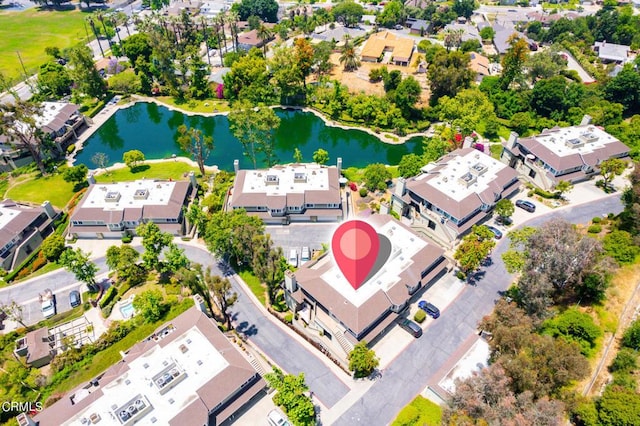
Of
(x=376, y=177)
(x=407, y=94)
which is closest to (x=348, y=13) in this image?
(x=407, y=94)

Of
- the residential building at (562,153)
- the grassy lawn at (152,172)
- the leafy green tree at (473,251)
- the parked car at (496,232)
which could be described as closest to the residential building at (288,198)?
the grassy lawn at (152,172)

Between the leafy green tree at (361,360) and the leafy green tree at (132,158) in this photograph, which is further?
the leafy green tree at (132,158)

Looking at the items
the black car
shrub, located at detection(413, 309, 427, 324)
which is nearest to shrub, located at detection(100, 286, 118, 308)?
the black car

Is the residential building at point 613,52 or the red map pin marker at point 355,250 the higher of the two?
the residential building at point 613,52

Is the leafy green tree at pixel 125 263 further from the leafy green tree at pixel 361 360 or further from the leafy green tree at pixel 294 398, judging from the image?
the leafy green tree at pixel 361 360

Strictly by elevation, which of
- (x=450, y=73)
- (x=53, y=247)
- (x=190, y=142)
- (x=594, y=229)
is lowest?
(x=53, y=247)

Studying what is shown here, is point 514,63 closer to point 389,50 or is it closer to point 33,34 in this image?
point 389,50
